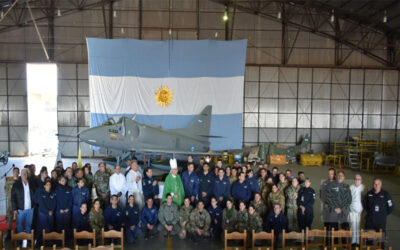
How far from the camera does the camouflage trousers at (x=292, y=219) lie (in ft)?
22.4

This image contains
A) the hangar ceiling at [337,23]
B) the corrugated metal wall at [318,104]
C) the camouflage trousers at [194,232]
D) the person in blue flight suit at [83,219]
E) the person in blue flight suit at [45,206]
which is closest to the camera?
the person in blue flight suit at [83,219]

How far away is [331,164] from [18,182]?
59.9 ft

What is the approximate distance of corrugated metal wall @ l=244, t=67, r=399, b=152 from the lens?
2083 cm

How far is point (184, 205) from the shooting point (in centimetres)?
678

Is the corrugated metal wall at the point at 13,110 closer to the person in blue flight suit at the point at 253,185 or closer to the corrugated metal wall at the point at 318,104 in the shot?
the corrugated metal wall at the point at 318,104

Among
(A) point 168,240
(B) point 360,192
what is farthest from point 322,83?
(A) point 168,240

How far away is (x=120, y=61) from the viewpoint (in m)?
15.8

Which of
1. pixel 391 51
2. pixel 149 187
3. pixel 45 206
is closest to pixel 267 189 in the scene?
pixel 149 187

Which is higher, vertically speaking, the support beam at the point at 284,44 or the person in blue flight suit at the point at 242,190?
the support beam at the point at 284,44

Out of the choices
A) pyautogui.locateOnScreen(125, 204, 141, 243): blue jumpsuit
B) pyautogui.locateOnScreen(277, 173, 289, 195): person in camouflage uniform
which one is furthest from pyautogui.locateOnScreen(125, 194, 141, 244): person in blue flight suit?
pyautogui.locateOnScreen(277, 173, 289, 195): person in camouflage uniform

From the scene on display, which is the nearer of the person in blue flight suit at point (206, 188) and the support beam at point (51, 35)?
the person in blue flight suit at point (206, 188)

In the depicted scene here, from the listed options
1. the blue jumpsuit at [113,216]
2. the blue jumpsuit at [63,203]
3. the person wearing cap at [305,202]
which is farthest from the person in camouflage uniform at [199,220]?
the blue jumpsuit at [63,203]

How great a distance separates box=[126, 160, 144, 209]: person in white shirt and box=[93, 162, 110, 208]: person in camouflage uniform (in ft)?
1.65

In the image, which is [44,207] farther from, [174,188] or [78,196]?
[174,188]
